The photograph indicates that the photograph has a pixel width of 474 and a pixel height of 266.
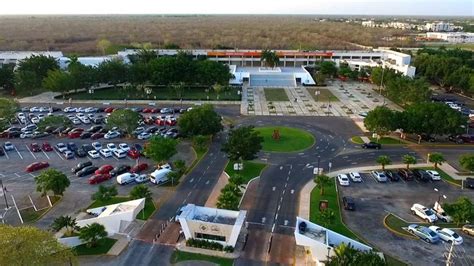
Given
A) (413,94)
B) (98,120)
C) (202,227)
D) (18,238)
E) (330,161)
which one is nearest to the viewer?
(18,238)

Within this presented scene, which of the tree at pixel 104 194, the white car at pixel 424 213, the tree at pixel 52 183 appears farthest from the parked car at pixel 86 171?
the white car at pixel 424 213

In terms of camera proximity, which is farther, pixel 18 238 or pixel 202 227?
pixel 202 227

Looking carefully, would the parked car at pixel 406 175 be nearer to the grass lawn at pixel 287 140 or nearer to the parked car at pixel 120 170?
the grass lawn at pixel 287 140

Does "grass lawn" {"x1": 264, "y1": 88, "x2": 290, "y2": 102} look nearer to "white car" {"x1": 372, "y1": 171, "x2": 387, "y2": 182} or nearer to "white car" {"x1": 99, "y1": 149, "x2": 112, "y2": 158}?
"white car" {"x1": 372, "y1": 171, "x2": 387, "y2": 182}

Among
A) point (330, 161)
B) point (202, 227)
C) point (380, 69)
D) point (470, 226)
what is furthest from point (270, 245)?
point (380, 69)

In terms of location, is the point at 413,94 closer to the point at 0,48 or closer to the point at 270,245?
the point at 270,245

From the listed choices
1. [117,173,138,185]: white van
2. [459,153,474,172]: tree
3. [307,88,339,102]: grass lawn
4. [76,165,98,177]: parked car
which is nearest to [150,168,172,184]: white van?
[117,173,138,185]: white van

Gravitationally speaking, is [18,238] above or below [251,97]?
above
